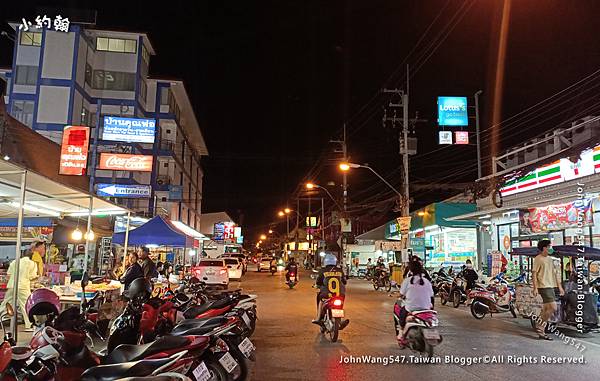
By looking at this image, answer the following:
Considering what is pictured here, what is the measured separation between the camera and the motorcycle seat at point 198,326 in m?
5.64

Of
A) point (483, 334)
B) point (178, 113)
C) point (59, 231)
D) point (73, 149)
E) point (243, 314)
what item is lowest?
point (483, 334)

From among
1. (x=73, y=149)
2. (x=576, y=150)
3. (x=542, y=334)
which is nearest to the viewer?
(x=542, y=334)

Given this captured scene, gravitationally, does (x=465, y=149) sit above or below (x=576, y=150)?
above

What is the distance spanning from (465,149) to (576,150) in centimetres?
1668

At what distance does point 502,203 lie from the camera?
64.7 feet

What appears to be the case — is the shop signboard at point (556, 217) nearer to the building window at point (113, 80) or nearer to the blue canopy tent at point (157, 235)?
the blue canopy tent at point (157, 235)

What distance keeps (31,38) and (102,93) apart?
6604 mm

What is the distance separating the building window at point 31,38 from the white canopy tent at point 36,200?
30.6 metres

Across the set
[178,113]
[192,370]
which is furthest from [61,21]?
[192,370]

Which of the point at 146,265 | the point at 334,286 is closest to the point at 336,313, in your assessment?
the point at 334,286

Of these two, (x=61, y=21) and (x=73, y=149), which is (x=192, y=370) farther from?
(x=61, y=21)

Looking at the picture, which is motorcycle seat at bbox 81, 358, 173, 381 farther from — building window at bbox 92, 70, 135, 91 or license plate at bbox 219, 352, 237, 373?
building window at bbox 92, 70, 135, 91

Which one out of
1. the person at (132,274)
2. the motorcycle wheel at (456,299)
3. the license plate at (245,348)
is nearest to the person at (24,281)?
the person at (132,274)

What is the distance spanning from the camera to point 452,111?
25.8m
